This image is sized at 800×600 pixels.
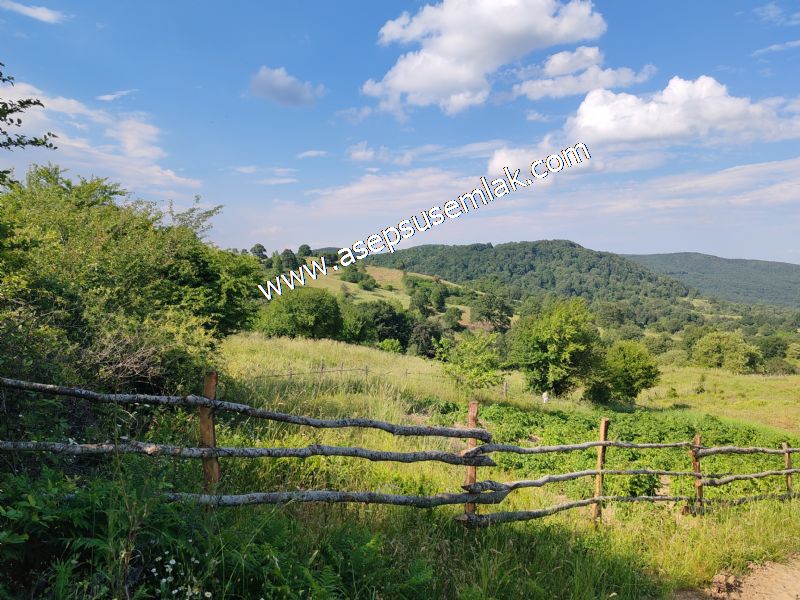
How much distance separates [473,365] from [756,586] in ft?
52.0

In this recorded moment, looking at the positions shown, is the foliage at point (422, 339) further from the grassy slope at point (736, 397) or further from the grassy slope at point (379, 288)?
the grassy slope at point (736, 397)

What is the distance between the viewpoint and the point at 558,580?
3555mm

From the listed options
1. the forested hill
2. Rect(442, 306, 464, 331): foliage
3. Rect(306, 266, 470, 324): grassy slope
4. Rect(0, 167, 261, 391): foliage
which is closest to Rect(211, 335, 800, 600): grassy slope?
Rect(0, 167, 261, 391): foliage

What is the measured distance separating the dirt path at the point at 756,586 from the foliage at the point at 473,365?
598 inches

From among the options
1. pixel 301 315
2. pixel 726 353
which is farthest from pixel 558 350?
pixel 726 353

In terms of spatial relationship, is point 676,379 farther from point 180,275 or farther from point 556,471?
point 180,275

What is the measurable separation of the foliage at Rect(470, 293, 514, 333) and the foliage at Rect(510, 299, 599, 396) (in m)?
58.7

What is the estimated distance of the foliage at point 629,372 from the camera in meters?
34.6

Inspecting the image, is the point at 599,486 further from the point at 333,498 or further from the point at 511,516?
the point at 333,498

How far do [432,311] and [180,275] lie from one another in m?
85.0

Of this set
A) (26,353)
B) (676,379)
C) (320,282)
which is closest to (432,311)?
(320,282)

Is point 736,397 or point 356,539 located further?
point 736,397

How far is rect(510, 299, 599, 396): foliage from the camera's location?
28.6 meters

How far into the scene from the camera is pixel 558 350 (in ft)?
94.7
